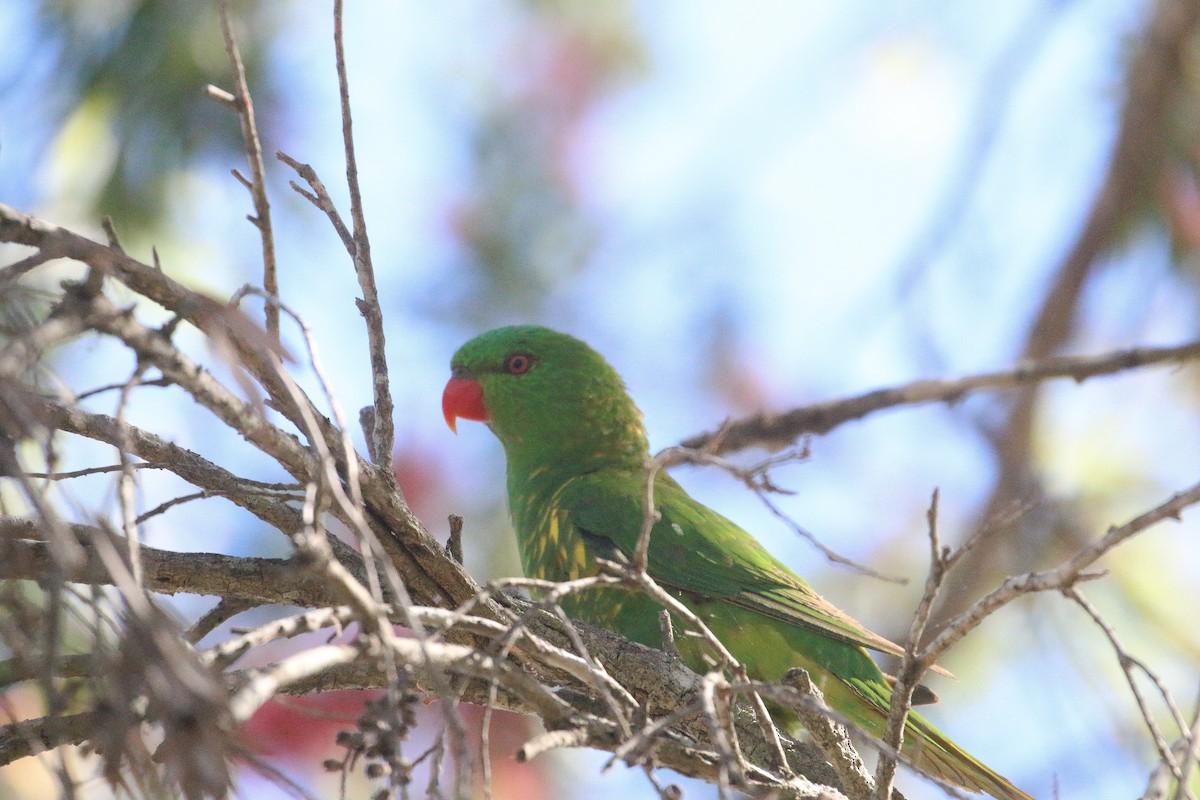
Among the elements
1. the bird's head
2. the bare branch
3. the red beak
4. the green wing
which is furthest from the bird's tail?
the red beak

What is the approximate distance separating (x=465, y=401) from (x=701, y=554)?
3.36 feet

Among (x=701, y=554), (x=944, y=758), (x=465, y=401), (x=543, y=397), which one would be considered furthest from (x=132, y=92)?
(x=944, y=758)

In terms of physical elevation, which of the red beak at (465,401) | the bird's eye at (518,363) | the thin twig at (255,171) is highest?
the bird's eye at (518,363)

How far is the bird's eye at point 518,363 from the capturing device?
3359 mm

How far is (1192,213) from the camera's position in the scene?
3889 millimetres

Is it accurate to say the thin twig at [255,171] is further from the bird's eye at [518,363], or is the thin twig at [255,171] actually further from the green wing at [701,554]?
the bird's eye at [518,363]

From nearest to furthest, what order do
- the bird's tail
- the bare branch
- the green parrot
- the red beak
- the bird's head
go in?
1. the bare branch
2. the bird's tail
3. the green parrot
4. the bird's head
5. the red beak

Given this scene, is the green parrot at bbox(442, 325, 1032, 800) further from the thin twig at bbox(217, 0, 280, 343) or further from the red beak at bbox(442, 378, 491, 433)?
the thin twig at bbox(217, 0, 280, 343)

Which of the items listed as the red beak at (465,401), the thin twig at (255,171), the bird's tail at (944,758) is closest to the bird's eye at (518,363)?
the red beak at (465,401)

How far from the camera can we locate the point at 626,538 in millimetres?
2795

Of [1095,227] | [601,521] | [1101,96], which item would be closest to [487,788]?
[601,521]

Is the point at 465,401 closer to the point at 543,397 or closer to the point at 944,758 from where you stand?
the point at 543,397

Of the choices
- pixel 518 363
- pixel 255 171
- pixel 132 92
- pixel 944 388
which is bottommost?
pixel 255 171

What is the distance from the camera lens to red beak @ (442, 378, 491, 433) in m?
3.40
